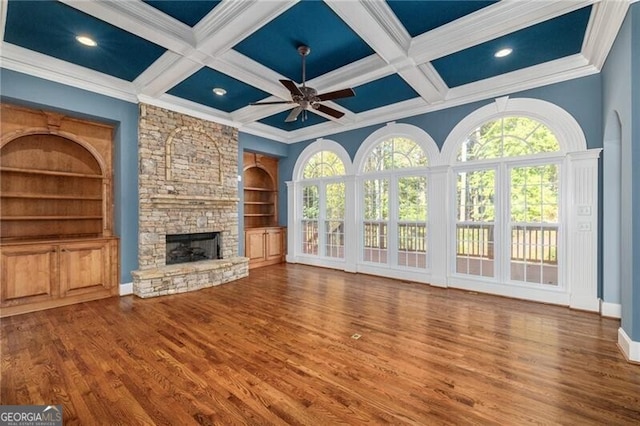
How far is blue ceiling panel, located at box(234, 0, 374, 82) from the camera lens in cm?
299

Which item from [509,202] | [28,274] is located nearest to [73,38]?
[28,274]

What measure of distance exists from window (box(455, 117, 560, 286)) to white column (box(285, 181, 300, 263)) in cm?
399

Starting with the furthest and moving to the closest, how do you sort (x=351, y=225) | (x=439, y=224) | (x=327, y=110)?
(x=351, y=225), (x=439, y=224), (x=327, y=110)

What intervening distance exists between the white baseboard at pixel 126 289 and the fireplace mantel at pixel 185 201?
140 centimetres

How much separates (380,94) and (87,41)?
4.23 meters

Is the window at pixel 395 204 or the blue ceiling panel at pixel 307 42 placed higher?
the blue ceiling panel at pixel 307 42

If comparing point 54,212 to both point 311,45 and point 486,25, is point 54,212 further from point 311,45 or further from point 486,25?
point 486,25

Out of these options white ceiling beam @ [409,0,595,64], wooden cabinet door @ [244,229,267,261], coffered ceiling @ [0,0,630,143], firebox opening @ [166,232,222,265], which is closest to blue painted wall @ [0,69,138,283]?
coffered ceiling @ [0,0,630,143]

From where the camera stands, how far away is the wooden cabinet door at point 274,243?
23.9ft

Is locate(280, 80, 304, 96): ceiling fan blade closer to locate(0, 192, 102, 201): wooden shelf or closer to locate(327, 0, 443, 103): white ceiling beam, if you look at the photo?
locate(327, 0, 443, 103): white ceiling beam

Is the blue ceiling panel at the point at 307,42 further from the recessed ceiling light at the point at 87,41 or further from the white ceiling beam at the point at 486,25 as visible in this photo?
the recessed ceiling light at the point at 87,41

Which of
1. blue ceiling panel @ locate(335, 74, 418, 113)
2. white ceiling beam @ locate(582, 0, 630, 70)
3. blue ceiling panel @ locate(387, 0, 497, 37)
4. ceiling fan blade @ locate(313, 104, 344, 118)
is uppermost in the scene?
blue ceiling panel @ locate(387, 0, 497, 37)

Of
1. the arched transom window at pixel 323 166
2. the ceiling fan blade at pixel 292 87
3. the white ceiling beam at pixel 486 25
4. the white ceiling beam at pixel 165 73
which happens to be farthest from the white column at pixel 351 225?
the white ceiling beam at pixel 165 73

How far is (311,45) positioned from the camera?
3496mm
